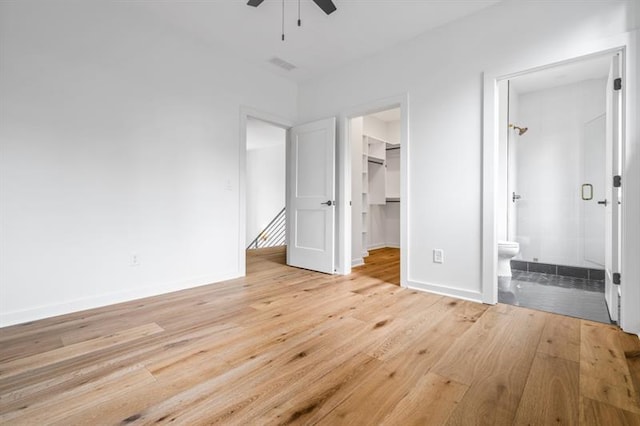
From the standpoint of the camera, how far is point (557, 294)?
2869 mm

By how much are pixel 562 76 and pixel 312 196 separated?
3637mm

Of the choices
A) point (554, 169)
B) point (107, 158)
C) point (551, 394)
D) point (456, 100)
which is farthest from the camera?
point (554, 169)

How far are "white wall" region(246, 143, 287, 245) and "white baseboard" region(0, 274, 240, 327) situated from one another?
5.82 m

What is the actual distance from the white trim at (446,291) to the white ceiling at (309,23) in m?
2.58

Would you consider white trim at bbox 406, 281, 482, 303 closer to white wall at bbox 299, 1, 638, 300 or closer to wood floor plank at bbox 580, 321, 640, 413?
white wall at bbox 299, 1, 638, 300

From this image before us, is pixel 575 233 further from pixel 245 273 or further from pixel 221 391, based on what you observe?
pixel 221 391

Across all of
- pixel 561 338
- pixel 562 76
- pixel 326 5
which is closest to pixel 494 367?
pixel 561 338

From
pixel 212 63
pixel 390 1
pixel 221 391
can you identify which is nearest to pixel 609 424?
→ pixel 221 391

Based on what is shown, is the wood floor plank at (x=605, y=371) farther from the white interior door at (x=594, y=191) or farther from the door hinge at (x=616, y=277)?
the white interior door at (x=594, y=191)

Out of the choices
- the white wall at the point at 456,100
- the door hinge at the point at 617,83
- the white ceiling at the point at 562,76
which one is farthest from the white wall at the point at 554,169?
the white wall at the point at 456,100

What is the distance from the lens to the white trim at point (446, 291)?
2621mm

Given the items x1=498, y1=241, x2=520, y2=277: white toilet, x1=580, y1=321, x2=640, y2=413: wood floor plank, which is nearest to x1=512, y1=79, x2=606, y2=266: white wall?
x1=498, y1=241, x2=520, y2=277: white toilet

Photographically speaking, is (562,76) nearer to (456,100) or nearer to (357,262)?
(456,100)

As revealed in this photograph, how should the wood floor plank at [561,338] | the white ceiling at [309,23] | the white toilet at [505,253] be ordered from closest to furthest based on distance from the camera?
the wood floor plank at [561,338], the white ceiling at [309,23], the white toilet at [505,253]
